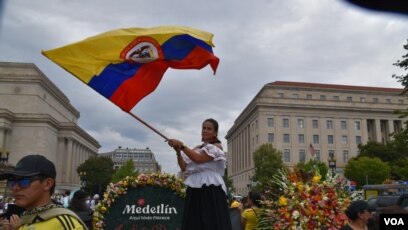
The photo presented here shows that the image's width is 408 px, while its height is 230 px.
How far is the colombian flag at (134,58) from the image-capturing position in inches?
198

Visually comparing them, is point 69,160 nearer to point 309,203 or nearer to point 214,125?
point 309,203

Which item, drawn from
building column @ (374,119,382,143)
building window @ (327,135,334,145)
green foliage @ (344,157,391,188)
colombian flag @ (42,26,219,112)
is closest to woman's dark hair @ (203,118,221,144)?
colombian flag @ (42,26,219,112)

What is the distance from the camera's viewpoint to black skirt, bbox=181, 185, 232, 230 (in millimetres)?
4508

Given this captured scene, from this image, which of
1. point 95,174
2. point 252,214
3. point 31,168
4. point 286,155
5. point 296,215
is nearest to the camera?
point 31,168

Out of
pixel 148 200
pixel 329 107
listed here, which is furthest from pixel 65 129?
pixel 148 200

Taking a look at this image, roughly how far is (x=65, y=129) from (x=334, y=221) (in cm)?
9953

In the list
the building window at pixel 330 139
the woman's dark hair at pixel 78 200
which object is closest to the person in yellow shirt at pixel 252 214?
the woman's dark hair at pixel 78 200

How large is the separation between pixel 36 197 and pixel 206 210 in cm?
235

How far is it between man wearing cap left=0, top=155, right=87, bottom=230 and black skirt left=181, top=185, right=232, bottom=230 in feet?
7.25

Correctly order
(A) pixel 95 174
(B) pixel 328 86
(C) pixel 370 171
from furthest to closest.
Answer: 1. (B) pixel 328 86
2. (A) pixel 95 174
3. (C) pixel 370 171

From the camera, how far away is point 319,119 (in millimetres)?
88938

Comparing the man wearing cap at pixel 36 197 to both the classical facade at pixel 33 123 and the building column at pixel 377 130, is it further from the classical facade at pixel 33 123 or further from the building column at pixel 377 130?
the building column at pixel 377 130

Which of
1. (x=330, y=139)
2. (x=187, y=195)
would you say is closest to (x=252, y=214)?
(x=187, y=195)

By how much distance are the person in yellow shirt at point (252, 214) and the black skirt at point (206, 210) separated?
2.59m
